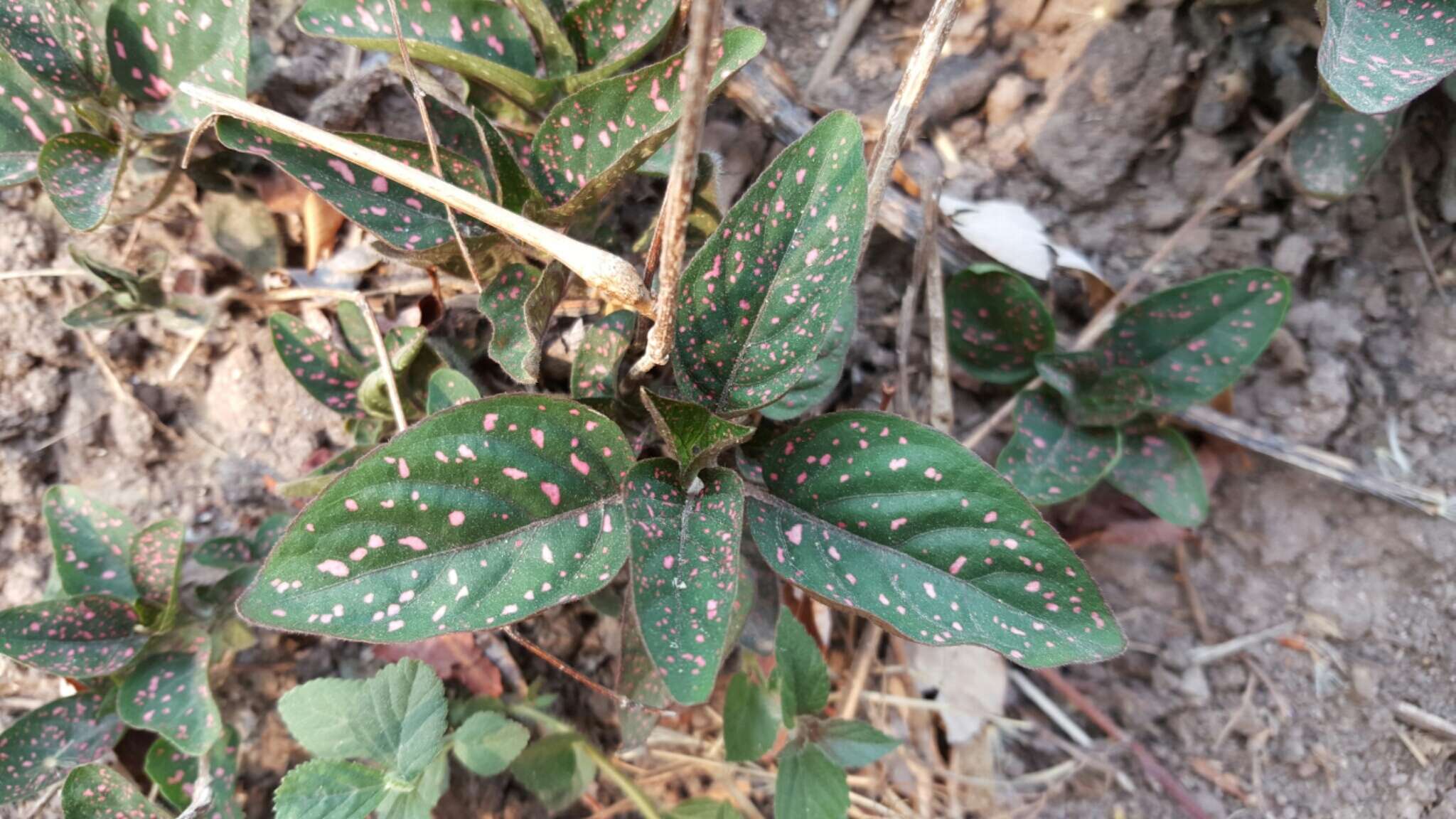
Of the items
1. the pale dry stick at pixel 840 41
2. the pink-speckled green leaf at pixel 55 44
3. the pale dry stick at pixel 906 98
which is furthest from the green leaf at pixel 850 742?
the pink-speckled green leaf at pixel 55 44

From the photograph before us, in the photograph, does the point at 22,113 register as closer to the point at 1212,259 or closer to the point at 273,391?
the point at 273,391

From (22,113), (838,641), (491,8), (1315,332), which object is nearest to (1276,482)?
(1315,332)

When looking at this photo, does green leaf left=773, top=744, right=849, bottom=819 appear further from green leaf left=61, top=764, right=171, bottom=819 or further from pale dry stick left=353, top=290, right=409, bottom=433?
green leaf left=61, top=764, right=171, bottom=819

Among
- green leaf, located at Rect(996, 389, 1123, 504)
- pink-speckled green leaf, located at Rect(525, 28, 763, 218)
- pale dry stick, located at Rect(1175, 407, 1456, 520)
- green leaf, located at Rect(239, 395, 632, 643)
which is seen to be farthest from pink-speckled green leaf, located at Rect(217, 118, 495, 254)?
pale dry stick, located at Rect(1175, 407, 1456, 520)

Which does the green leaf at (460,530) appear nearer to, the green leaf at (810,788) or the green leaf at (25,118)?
the green leaf at (810,788)

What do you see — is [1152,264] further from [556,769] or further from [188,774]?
[188,774]

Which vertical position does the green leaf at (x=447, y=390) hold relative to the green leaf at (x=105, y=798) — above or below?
above
